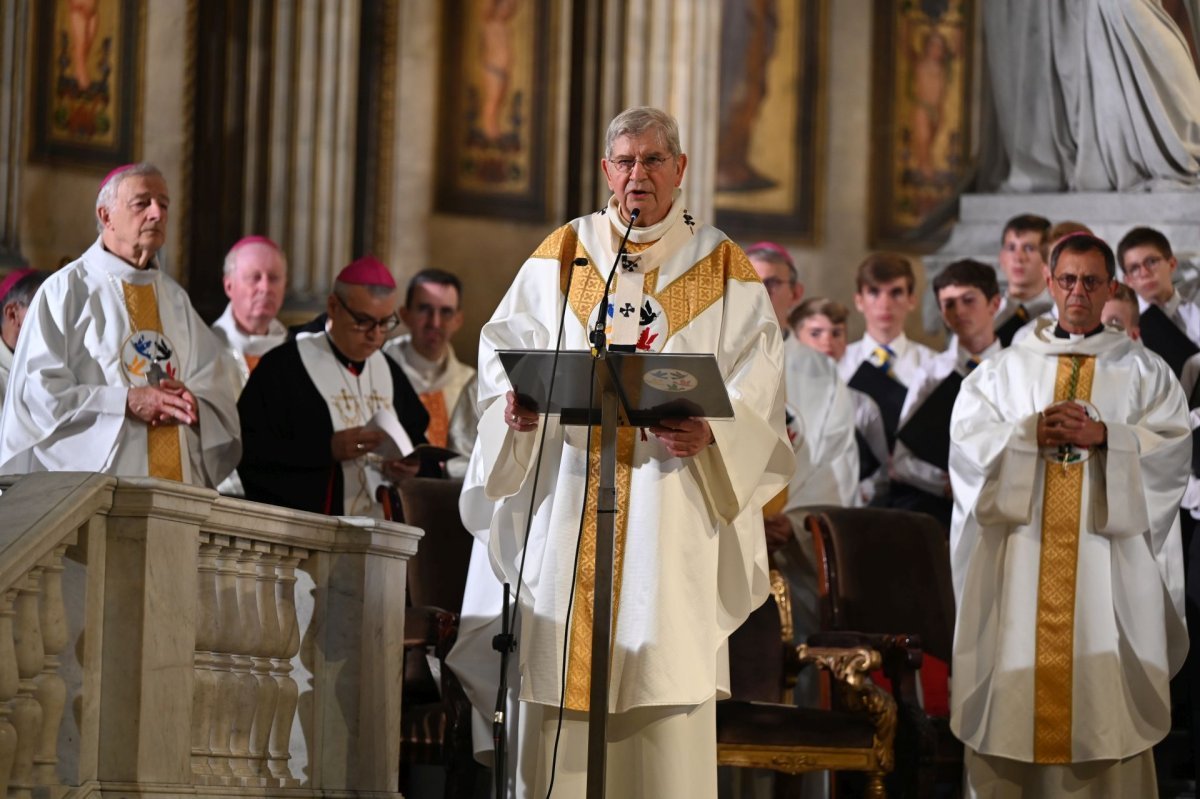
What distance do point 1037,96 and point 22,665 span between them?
6.69 meters

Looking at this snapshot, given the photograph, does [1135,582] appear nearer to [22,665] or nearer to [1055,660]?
[1055,660]

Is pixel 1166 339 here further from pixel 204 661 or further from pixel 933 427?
pixel 204 661

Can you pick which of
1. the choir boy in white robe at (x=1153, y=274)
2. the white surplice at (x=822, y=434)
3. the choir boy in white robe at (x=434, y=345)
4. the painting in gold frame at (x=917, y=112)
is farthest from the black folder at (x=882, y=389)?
the painting in gold frame at (x=917, y=112)

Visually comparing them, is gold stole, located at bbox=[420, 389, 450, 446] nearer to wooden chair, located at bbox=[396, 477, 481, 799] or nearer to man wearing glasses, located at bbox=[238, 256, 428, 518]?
man wearing glasses, located at bbox=[238, 256, 428, 518]

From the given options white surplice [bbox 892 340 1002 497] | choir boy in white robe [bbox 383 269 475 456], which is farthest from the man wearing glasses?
white surplice [bbox 892 340 1002 497]

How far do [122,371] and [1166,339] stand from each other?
152 inches

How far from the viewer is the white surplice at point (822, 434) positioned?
25.7 feet

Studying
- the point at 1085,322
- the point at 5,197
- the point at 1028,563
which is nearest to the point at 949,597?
the point at 1028,563

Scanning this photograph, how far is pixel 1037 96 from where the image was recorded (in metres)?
9.73

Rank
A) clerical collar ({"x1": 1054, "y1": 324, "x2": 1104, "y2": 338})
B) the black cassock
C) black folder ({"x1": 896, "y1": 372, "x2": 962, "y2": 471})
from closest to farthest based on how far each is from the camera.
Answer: clerical collar ({"x1": 1054, "y1": 324, "x2": 1104, "y2": 338}), the black cassock, black folder ({"x1": 896, "y1": 372, "x2": 962, "y2": 471})

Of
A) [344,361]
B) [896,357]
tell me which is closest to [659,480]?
[344,361]

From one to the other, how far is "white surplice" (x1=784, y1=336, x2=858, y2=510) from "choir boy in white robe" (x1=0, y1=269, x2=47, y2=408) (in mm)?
2838

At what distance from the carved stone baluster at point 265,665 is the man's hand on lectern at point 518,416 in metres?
0.80

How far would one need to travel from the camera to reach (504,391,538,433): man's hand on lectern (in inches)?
190
